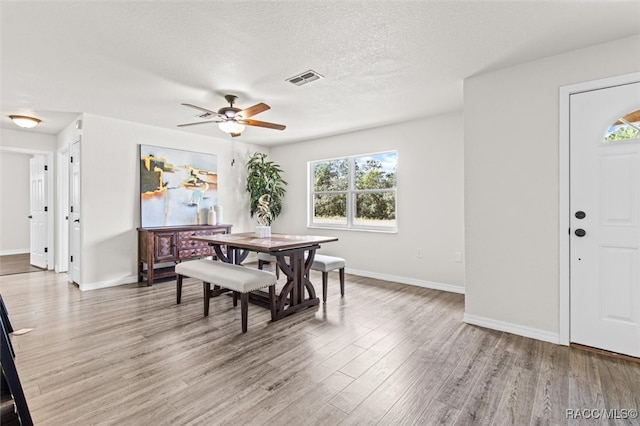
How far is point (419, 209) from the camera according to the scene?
4.38m

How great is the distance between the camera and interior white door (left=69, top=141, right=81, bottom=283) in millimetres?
4273

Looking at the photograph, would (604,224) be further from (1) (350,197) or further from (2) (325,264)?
(1) (350,197)

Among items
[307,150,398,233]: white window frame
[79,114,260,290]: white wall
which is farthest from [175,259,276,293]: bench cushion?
[307,150,398,233]: white window frame

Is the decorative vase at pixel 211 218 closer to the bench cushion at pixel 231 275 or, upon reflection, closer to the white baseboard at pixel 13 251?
the bench cushion at pixel 231 275

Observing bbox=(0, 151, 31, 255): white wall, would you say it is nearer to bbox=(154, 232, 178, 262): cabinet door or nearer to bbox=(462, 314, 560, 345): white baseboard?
bbox=(154, 232, 178, 262): cabinet door

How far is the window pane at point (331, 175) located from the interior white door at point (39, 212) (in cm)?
486

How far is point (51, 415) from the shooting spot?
1648 millimetres

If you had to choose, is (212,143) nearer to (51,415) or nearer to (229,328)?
(229,328)

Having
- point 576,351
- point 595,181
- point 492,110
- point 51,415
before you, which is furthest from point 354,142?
point 51,415

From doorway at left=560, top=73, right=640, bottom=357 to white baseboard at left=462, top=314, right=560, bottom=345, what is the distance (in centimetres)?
8

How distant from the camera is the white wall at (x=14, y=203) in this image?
6.84 metres

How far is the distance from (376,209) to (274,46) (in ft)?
10.4

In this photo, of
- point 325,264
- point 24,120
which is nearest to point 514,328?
point 325,264

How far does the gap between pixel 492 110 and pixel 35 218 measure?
7.65m
